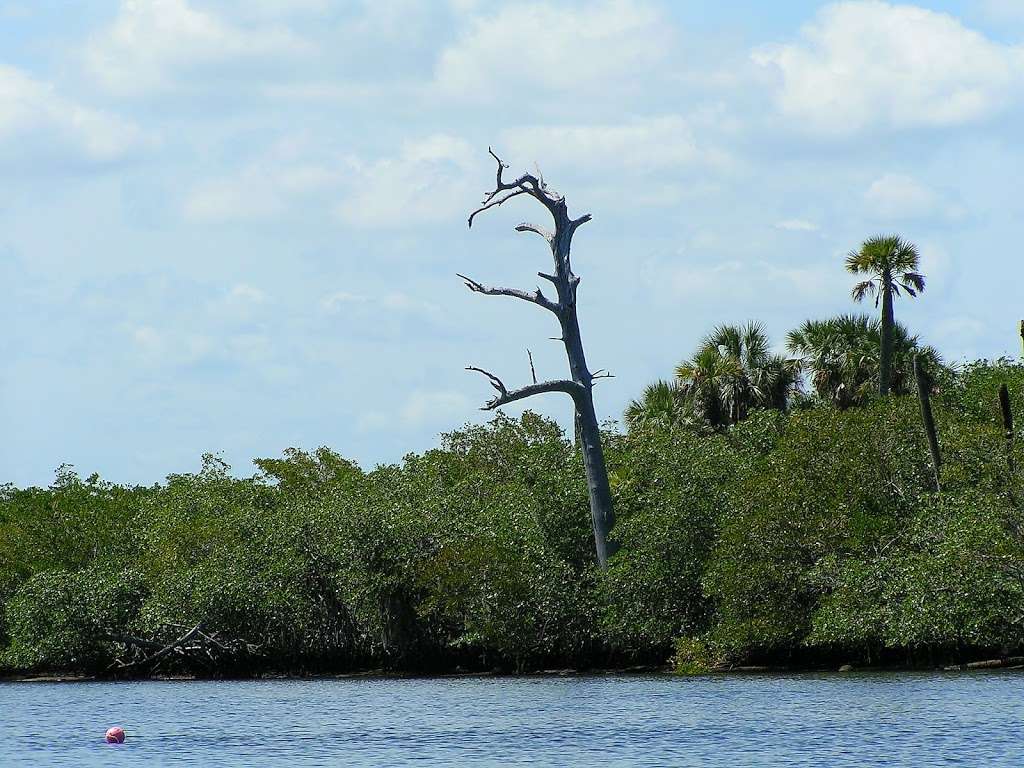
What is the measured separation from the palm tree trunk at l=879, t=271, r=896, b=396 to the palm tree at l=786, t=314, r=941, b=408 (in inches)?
30.7

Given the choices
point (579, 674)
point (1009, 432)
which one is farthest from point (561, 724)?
point (579, 674)

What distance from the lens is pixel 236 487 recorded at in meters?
64.1

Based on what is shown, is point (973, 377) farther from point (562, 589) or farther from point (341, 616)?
point (341, 616)

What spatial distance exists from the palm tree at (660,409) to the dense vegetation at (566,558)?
8.23ft

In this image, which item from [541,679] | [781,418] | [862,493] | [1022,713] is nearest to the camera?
[1022,713]

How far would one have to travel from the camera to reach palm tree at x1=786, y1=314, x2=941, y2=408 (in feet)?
195

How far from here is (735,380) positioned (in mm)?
62625

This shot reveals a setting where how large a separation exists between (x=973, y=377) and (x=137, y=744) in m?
33.3

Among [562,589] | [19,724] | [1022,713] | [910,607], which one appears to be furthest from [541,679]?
[1022,713]

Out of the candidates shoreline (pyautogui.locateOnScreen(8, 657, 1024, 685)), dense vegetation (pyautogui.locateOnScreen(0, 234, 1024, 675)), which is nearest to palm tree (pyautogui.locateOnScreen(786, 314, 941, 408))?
dense vegetation (pyautogui.locateOnScreen(0, 234, 1024, 675))

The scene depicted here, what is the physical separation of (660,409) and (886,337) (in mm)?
10004

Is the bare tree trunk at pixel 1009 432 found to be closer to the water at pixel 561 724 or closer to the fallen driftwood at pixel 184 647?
the water at pixel 561 724

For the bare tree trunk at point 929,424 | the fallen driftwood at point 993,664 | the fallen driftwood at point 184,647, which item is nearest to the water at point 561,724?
the fallen driftwood at point 993,664

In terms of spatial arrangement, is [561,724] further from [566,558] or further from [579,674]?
[566,558]
